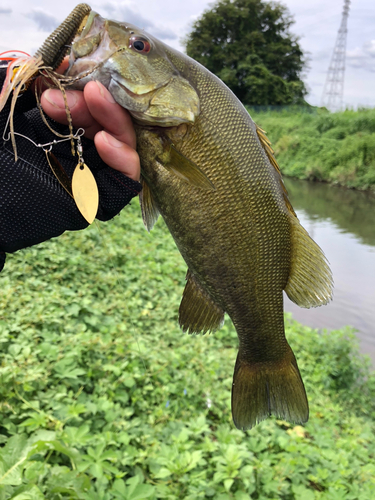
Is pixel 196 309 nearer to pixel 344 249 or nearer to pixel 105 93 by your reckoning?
pixel 105 93

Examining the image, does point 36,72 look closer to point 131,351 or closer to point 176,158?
point 176,158

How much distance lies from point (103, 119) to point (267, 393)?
1398 millimetres

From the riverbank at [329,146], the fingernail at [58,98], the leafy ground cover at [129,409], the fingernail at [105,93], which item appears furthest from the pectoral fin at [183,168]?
the riverbank at [329,146]

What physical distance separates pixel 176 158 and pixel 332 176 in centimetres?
2043

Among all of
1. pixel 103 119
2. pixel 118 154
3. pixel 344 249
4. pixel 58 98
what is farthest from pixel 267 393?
pixel 344 249

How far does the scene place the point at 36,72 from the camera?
1.24 m

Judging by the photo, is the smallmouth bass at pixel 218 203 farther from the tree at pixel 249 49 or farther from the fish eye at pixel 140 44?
the tree at pixel 249 49

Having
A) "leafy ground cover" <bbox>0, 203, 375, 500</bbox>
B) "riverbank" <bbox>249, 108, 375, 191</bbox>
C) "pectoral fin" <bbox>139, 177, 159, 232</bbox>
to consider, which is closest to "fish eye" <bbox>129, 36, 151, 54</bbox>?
"pectoral fin" <bbox>139, 177, 159, 232</bbox>

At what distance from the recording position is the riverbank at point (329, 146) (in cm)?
1900

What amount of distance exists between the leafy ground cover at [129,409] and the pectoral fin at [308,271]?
3.32 ft

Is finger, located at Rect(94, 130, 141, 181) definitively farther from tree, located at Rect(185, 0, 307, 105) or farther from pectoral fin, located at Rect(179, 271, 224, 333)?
tree, located at Rect(185, 0, 307, 105)

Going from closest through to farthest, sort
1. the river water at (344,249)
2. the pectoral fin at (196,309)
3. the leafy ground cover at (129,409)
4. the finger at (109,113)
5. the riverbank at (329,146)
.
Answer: the finger at (109,113) → the pectoral fin at (196,309) → the leafy ground cover at (129,409) → the river water at (344,249) → the riverbank at (329,146)

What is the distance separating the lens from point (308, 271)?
5.49 ft

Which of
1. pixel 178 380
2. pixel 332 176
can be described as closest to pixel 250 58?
pixel 332 176
